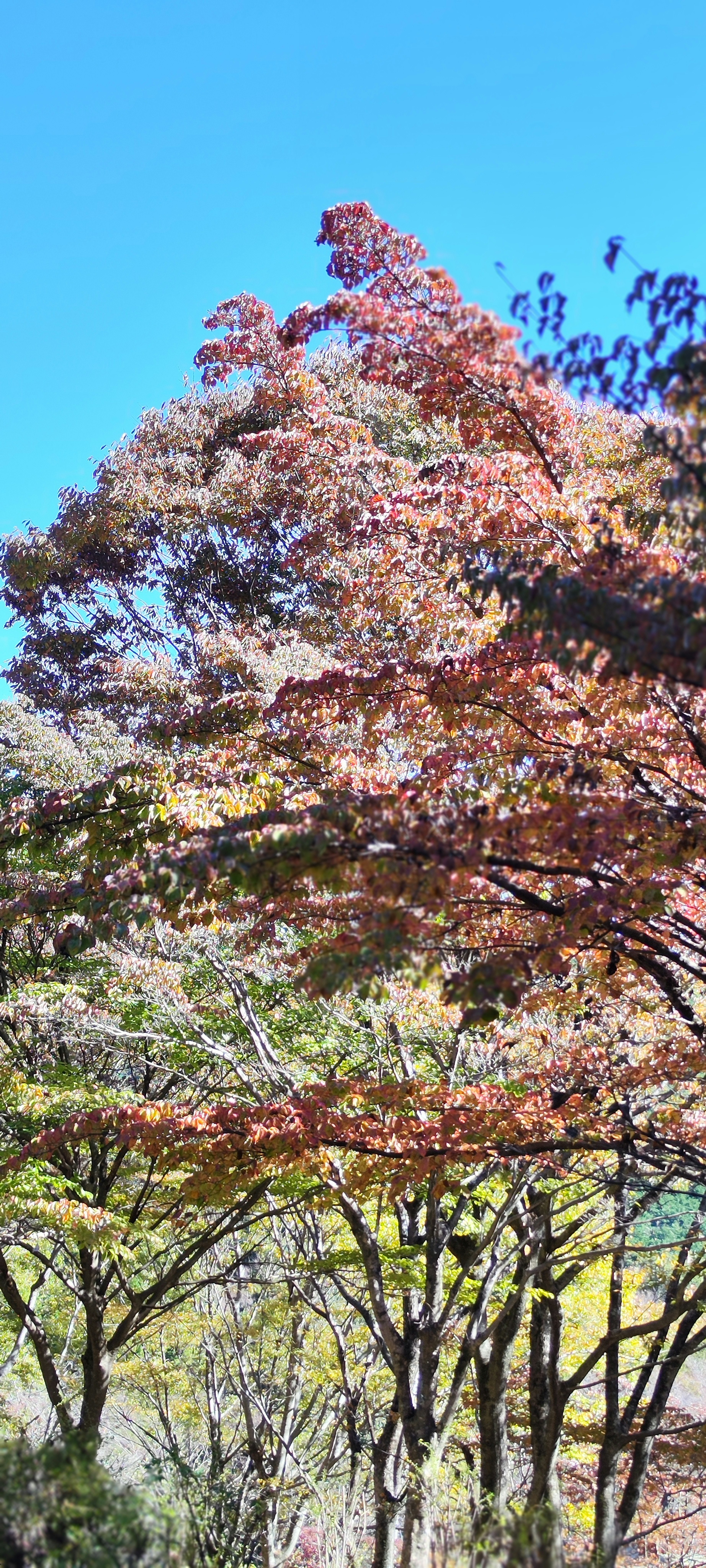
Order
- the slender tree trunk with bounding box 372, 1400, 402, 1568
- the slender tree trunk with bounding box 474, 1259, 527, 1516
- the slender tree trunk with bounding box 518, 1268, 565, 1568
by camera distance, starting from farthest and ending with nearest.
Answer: the slender tree trunk with bounding box 518, 1268, 565, 1568 < the slender tree trunk with bounding box 474, 1259, 527, 1516 < the slender tree trunk with bounding box 372, 1400, 402, 1568

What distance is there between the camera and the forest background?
142 inches

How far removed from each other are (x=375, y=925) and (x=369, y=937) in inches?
5.7

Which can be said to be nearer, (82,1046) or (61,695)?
(82,1046)

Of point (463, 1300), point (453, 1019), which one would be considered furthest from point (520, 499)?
point (463, 1300)

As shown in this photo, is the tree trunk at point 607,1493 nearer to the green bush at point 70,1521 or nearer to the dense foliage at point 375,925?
the dense foliage at point 375,925

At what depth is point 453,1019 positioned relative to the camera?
7.62m

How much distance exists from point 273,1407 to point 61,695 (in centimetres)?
1114

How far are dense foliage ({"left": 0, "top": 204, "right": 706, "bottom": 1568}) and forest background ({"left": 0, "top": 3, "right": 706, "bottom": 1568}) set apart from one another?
1.7 inches

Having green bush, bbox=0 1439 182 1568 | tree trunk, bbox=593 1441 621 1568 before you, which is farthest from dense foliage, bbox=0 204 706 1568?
green bush, bbox=0 1439 182 1568

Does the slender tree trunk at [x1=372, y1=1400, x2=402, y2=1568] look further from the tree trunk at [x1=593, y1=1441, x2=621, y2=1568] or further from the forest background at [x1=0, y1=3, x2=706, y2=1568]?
the tree trunk at [x1=593, y1=1441, x2=621, y2=1568]

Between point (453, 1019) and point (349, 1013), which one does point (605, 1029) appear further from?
point (349, 1013)

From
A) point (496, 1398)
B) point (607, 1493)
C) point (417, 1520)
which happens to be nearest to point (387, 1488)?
point (496, 1398)

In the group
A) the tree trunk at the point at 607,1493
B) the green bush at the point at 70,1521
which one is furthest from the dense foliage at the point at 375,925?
the green bush at the point at 70,1521

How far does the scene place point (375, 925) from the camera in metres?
3.35
